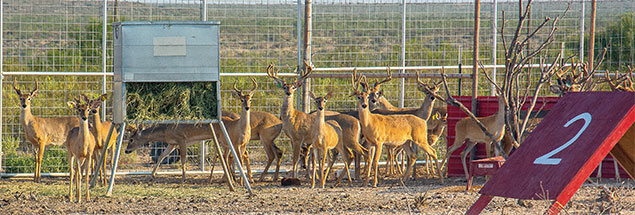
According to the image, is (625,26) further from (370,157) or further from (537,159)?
(537,159)

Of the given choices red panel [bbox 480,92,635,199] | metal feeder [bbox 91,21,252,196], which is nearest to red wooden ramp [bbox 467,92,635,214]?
red panel [bbox 480,92,635,199]

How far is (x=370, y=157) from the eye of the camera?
13.7m

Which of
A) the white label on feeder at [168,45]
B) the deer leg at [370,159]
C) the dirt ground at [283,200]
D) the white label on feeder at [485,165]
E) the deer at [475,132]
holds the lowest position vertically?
the dirt ground at [283,200]

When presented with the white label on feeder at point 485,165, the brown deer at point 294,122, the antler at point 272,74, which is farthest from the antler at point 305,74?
the white label on feeder at point 485,165

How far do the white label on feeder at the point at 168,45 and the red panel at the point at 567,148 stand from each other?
202 inches

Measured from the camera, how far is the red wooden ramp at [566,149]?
7172 millimetres

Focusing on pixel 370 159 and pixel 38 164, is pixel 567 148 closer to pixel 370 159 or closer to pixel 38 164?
pixel 370 159

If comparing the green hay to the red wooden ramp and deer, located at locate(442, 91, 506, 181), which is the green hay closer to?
deer, located at locate(442, 91, 506, 181)

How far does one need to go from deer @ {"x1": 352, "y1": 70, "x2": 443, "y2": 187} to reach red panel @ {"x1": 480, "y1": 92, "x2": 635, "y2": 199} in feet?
17.1

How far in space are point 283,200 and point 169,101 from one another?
2145 mm

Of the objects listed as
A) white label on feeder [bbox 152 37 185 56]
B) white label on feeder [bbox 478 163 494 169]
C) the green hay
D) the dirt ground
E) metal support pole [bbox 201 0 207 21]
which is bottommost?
the dirt ground

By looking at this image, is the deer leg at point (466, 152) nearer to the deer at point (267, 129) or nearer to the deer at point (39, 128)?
the deer at point (267, 129)

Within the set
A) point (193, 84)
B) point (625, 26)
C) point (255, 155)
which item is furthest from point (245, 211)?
point (625, 26)

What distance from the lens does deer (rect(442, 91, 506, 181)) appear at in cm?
1285
